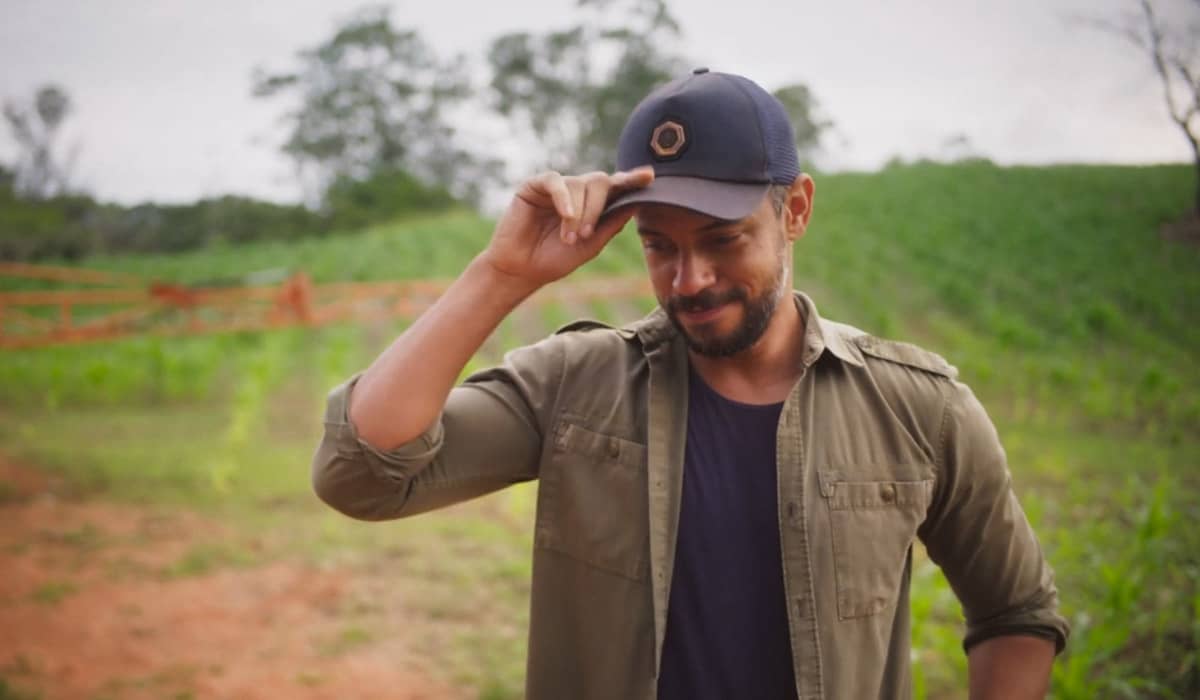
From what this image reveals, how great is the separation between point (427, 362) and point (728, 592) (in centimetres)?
63

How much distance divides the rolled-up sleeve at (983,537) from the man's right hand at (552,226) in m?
0.69

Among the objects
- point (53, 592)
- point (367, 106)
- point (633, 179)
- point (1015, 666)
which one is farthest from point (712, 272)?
point (367, 106)

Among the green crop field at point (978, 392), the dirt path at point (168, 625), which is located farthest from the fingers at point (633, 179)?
the dirt path at point (168, 625)

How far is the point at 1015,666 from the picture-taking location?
157 centimetres

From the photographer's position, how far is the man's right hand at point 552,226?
1364 millimetres

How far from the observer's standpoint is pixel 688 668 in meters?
1.37

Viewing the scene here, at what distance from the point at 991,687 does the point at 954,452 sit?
1.69 ft

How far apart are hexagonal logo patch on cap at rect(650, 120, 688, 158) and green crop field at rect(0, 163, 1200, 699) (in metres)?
2.50

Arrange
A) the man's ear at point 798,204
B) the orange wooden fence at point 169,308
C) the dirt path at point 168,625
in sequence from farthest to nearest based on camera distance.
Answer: the orange wooden fence at point 169,308 → the dirt path at point 168,625 → the man's ear at point 798,204

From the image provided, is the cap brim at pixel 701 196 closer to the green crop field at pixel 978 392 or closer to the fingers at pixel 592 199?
the fingers at pixel 592 199

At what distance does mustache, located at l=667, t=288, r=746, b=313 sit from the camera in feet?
4.64

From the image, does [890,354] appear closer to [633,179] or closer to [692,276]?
[692,276]

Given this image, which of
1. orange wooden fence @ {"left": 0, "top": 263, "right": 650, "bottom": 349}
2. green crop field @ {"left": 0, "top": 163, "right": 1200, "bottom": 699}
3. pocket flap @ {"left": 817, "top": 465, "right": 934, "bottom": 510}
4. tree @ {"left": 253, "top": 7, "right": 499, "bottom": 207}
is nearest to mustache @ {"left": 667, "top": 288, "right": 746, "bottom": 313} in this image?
pocket flap @ {"left": 817, "top": 465, "right": 934, "bottom": 510}

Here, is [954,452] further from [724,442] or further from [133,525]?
[133,525]
